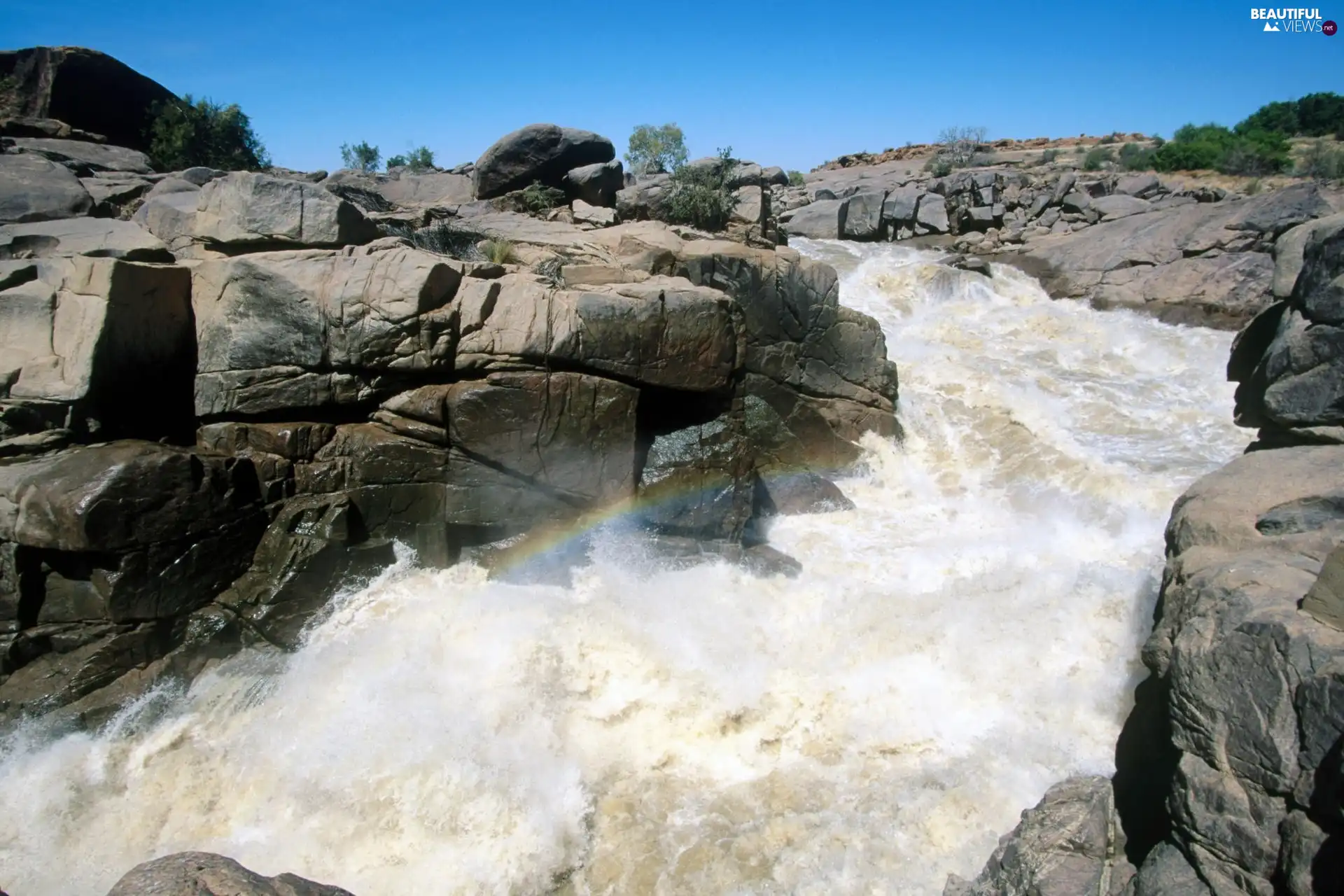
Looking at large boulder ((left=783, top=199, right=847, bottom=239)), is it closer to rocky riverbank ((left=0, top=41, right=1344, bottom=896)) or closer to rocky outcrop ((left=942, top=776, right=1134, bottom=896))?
rocky riverbank ((left=0, top=41, right=1344, bottom=896))

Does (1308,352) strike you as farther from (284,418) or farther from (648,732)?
(284,418)

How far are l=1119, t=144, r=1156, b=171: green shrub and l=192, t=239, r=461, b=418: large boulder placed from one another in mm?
28203

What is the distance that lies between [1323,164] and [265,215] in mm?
27665

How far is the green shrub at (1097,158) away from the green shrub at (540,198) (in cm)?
2019

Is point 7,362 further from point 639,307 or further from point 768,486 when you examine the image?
point 768,486

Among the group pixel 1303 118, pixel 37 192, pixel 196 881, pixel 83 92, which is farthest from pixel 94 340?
pixel 1303 118

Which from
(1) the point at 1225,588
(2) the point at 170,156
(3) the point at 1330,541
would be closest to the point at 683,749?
(1) the point at 1225,588

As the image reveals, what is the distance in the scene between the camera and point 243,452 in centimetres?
799

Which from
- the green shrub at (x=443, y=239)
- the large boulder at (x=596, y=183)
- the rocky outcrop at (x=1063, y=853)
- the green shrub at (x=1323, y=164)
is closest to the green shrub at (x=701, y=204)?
the large boulder at (x=596, y=183)

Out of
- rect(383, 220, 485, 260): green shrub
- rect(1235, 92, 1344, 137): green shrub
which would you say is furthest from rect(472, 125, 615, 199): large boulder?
rect(1235, 92, 1344, 137): green shrub

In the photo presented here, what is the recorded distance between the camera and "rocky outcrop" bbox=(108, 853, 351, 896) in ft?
10.8

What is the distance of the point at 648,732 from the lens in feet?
23.0

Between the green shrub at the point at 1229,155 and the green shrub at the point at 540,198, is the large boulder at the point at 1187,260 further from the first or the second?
the green shrub at the point at 1229,155

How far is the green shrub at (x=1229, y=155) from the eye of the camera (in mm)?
26156
